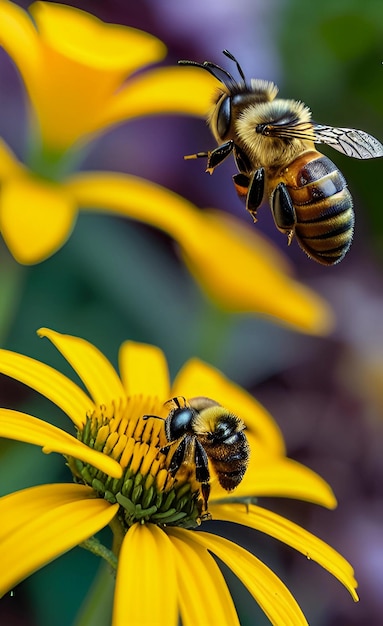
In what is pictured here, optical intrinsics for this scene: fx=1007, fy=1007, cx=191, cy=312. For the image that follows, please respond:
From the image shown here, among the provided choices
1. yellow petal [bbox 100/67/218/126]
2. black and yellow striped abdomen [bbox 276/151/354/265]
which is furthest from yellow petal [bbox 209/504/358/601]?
yellow petal [bbox 100/67/218/126]

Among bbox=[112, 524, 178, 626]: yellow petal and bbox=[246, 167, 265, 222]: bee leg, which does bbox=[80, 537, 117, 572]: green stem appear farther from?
bbox=[246, 167, 265, 222]: bee leg

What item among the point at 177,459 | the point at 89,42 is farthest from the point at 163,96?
the point at 177,459

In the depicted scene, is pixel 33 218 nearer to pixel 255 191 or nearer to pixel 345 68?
pixel 255 191

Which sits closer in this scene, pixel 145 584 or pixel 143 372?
pixel 145 584

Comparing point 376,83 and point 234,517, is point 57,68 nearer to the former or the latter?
point 234,517

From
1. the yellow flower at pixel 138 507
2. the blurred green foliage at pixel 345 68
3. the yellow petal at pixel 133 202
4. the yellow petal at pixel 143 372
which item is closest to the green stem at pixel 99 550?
the yellow flower at pixel 138 507

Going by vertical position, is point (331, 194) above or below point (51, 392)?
above

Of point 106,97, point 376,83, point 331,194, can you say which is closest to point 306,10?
point 376,83
